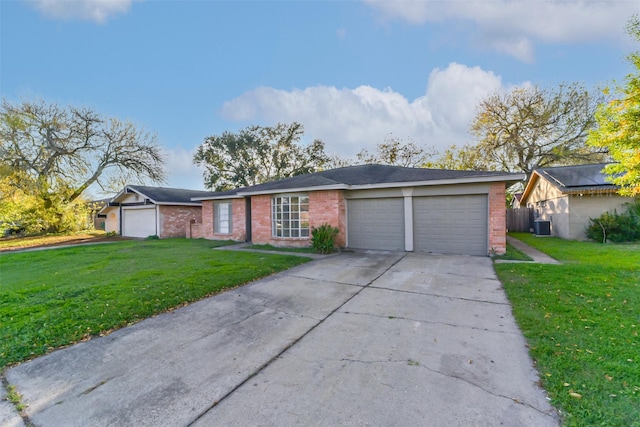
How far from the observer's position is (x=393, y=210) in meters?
10.3

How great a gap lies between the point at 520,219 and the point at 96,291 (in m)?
22.1

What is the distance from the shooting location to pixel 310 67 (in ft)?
46.8

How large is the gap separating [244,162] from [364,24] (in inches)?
875

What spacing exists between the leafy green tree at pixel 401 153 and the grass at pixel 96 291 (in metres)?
21.2

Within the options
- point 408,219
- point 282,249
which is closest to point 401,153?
point 408,219

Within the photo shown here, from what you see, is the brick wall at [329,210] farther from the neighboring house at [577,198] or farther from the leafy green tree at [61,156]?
the leafy green tree at [61,156]

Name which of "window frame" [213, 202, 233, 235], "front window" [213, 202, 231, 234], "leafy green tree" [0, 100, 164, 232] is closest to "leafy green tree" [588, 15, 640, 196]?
"window frame" [213, 202, 233, 235]

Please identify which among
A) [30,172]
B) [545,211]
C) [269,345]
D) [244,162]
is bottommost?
[269,345]

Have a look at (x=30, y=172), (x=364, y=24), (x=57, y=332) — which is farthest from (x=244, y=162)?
(x=57, y=332)

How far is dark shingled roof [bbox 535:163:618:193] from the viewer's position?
12.6 metres

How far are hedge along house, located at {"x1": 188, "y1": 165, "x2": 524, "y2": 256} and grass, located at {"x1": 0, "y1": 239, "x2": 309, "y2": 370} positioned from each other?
8.74 ft

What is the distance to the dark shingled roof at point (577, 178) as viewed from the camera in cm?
1263

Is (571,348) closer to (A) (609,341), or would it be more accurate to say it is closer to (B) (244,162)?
(A) (609,341)

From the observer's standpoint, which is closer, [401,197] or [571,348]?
[571,348]
